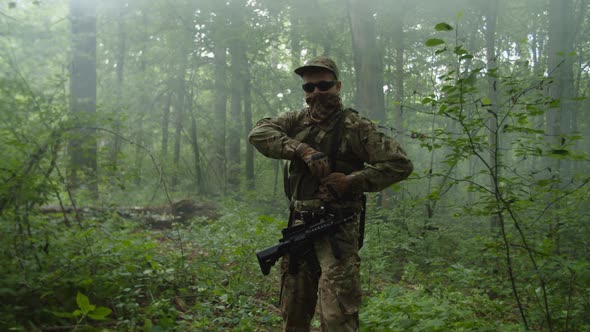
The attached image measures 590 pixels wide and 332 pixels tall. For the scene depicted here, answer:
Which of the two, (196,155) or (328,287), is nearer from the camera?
(328,287)

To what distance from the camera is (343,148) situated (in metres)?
3.28

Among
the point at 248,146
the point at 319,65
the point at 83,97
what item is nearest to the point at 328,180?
the point at 319,65

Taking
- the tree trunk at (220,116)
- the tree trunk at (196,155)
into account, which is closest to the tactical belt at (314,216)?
the tree trunk at (196,155)

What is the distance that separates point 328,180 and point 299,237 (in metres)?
0.51

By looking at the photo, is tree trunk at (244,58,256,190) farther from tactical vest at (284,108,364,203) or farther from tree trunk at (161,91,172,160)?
tactical vest at (284,108,364,203)

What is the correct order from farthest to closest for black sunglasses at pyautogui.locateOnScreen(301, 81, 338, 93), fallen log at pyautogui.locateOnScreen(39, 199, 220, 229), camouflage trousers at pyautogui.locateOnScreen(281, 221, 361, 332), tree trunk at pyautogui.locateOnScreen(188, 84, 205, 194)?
tree trunk at pyautogui.locateOnScreen(188, 84, 205, 194) → fallen log at pyautogui.locateOnScreen(39, 199, 220, 229) → black sunglasses at pyautogui.locateOnScreen(301, 81, 338, 93) → camouflage trousers at pyautogui.locateOnScreen(281, 221, 361, 332)

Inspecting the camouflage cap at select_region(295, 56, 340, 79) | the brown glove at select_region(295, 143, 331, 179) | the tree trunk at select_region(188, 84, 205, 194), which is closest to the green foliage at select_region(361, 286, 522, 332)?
the brown glove at select_region(295, 143, 331, 179)

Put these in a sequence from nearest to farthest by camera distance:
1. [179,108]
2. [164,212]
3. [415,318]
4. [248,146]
Answer: 1. [415,318]
2. [164,212]
3. [248,146]
4. [179,108]

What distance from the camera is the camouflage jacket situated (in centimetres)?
308

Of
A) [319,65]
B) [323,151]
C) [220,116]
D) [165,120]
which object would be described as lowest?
[323,151]

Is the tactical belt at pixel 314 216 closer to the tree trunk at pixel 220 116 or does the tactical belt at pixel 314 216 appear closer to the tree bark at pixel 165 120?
the tree trunk at pixel 220 116

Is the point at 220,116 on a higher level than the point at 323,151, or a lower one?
higher

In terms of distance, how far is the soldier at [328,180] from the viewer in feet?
9.64

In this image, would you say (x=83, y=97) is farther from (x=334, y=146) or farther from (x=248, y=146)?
(x=248, y=146)
